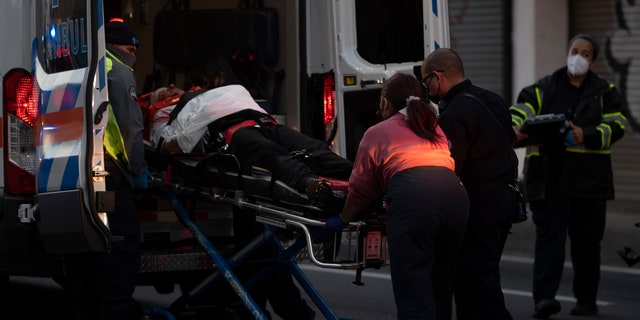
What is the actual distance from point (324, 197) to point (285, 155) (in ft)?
2.24

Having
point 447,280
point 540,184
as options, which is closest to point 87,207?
point 447,280

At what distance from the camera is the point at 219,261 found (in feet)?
24.2

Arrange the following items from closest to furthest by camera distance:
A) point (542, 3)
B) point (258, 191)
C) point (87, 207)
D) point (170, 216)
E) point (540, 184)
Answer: point (87, 207) → point (258, 191) → point (170, 216) → point (540, 184) → point (542, 3)

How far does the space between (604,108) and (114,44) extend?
11.7ft

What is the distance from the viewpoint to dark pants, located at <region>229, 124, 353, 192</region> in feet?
22.7

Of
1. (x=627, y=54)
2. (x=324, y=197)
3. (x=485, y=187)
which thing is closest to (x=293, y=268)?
(x=324, y=197)

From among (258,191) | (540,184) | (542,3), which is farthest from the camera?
(542,3)

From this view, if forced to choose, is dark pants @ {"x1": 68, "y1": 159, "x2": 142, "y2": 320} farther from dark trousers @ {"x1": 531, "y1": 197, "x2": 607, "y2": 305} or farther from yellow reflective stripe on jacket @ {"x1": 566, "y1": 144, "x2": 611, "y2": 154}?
yellow reflective stripe on jacket @ {"x1": 566, "y1": 144, "x2": 611, "y2": 154}

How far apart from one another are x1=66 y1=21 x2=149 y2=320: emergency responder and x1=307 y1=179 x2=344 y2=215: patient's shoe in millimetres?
1114

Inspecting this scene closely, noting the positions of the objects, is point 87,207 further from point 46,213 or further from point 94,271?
point 94,271

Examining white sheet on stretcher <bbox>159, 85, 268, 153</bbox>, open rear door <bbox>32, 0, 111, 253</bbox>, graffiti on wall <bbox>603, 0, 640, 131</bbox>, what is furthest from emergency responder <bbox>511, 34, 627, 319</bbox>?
graffiti on wall <bbox>603, 0, 640, 131</bbox>

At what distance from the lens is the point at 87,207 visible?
654cm

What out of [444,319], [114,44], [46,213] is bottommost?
[444,319]

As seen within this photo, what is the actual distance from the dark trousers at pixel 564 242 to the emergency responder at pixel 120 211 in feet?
10.1
